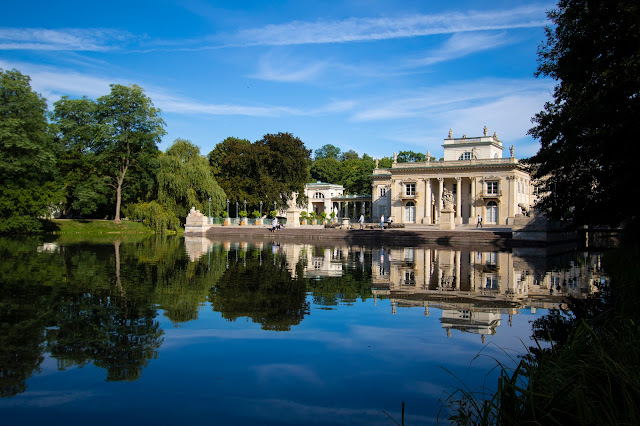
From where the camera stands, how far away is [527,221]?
1447 inches

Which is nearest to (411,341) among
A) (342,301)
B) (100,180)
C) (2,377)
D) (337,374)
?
(337,374)

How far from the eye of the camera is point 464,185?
63.4 metres

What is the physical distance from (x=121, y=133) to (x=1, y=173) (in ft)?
45.9

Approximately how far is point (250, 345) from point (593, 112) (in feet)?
41.8

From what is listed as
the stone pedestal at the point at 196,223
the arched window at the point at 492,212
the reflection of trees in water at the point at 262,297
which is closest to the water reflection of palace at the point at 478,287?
the reflection of trees in water at the point at 262,297

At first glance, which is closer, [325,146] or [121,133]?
[121,133]

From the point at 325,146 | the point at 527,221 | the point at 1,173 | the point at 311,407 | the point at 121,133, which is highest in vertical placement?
the point at 325,146

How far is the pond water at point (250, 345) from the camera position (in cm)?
535

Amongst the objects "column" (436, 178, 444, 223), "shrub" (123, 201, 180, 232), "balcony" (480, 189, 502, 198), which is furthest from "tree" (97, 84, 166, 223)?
"balcony" (480, 189, 502, 198)

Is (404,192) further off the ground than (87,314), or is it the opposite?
(404,192)

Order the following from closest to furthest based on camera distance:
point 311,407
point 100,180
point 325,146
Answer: point 311,407 < point 100,180 < point 325,146

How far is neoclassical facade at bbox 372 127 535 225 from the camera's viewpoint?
2339 inches

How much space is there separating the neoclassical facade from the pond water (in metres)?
46.5

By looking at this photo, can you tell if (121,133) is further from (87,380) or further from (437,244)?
(87,380)
